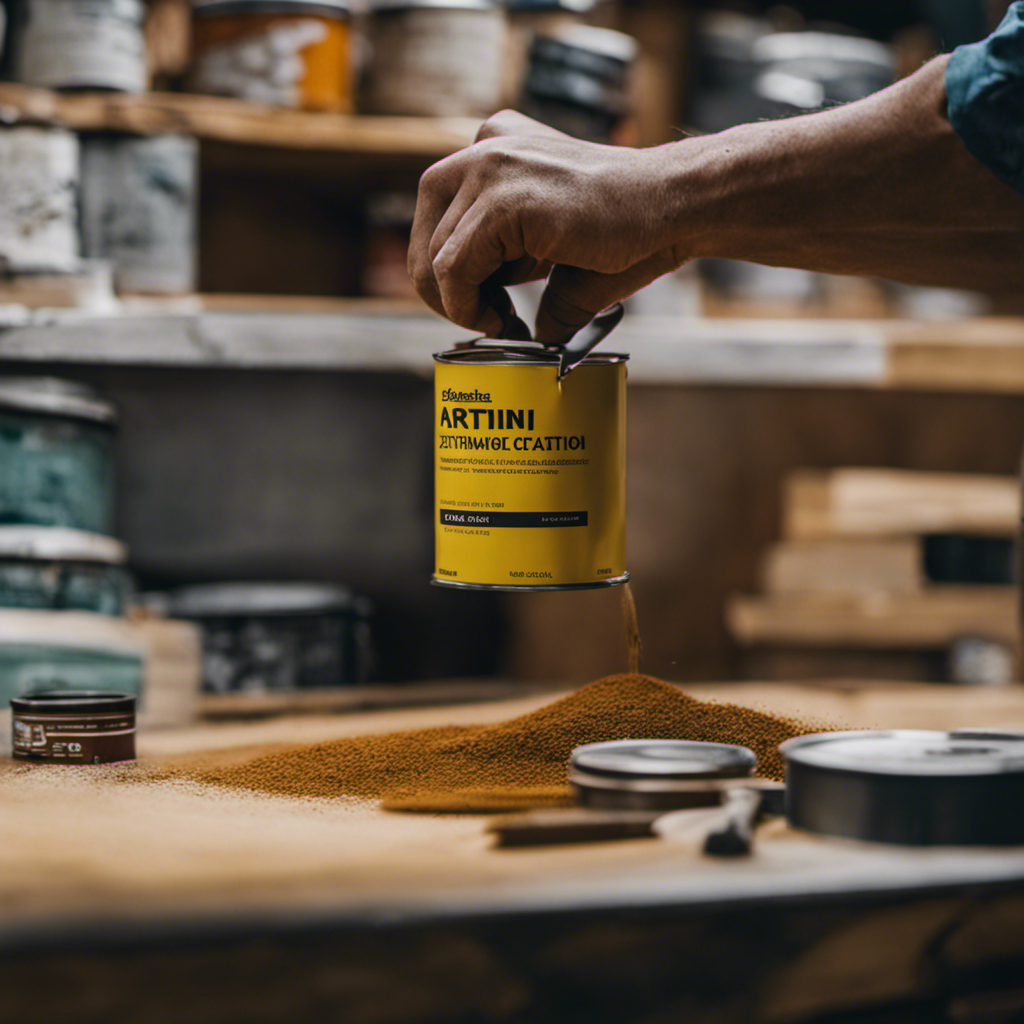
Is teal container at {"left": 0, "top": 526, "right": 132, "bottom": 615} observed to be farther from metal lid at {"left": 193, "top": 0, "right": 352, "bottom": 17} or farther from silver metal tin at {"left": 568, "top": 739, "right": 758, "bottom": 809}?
silver metal tin at {"left": 568, "top": 739, "right": 758, "bottom": 809}

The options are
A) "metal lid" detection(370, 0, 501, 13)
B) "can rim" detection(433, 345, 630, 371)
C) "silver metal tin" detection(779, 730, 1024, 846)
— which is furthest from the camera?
"metal lid" detection(370, 0, 501, 13)

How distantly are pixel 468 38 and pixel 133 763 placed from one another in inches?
59.5

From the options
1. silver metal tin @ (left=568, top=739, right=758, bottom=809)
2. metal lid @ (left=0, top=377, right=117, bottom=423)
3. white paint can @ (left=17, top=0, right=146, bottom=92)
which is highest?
white paint can @ (left=17, top=0, right=146, bottom=92)

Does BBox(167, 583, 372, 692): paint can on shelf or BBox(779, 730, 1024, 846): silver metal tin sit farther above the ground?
BBox(779, 730, 1024, 846): silver metal tin

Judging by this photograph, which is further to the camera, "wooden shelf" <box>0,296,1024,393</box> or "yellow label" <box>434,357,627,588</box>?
"wooden shelf" <box>0,296,1024,393</box>

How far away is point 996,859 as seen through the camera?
Answer: 3.34ft

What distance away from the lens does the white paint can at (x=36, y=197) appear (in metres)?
2.14

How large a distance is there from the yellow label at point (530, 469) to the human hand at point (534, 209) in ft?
0.35

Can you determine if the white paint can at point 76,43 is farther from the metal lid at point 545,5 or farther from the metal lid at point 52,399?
the metal lid at point 545,5

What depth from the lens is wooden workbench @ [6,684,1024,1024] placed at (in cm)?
86

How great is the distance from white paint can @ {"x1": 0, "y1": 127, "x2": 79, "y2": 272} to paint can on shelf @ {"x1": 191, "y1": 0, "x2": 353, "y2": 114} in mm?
319

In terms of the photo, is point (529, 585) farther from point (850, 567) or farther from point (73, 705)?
point (850, 567)

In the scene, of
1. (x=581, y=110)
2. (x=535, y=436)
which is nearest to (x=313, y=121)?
(x=581, y=110)

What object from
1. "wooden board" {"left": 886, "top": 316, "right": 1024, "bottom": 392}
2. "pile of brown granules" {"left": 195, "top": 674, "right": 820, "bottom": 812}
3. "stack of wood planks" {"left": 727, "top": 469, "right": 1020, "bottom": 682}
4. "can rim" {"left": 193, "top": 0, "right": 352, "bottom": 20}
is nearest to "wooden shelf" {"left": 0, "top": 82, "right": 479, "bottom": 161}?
"can rim" {"left": 193, "top": 0, "right": 352, "bottom": 20}
